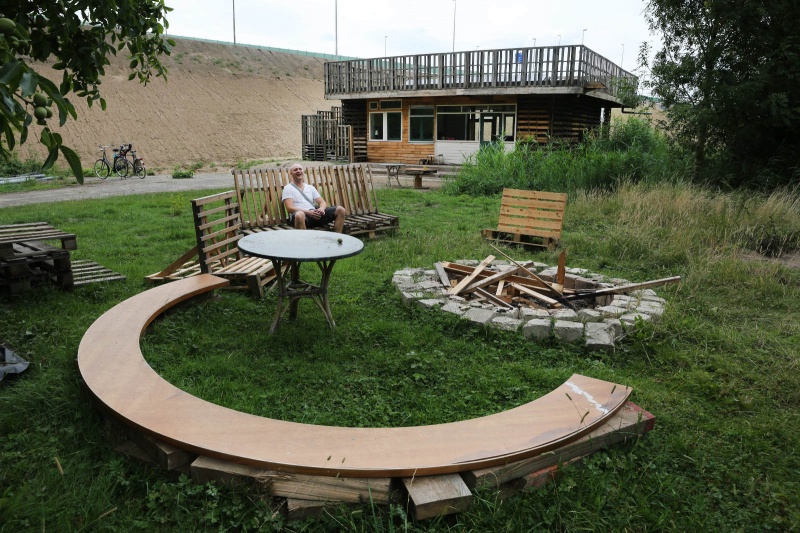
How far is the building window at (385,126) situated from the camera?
2575 cm

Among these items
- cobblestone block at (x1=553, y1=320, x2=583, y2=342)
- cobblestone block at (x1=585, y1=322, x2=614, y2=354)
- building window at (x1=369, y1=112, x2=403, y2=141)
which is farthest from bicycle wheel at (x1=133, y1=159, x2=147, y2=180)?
cobblestone block at (x1=585, y1=322, x2=614, y2=354)

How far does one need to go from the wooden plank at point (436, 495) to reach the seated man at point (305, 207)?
5.11 metres

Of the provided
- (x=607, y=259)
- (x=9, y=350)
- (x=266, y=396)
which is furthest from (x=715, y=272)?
(x=9, y=350)

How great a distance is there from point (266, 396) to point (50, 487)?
127cm

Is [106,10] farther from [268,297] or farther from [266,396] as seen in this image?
[268,297]

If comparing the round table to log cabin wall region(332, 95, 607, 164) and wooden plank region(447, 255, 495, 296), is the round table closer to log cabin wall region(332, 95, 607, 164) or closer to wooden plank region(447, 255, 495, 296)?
wooden plank region(447, 255, 495, 296)

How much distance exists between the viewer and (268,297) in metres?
5.74

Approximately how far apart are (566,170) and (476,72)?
33.6 feet

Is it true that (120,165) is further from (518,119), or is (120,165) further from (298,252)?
(298,252)

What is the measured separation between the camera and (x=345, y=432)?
9.39 feet

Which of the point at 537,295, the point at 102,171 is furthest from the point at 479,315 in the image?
the point at 102,171

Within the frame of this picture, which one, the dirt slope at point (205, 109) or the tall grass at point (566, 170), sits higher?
the dirt slope at point (205, 109)

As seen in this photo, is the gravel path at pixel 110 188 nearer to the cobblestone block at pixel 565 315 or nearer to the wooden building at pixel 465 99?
the wooden building at pixel 465 99

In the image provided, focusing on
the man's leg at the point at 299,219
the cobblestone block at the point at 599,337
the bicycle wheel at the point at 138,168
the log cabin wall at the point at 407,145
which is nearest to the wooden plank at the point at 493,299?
the cobblestone block at the point at 599,337
